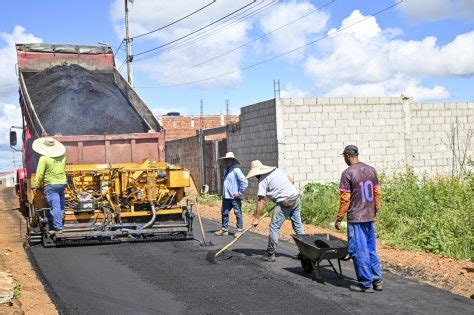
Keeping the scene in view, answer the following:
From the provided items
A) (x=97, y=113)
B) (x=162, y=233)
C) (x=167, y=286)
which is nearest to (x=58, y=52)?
(x=97, y=113)

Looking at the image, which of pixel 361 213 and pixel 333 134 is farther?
pixel 333 134

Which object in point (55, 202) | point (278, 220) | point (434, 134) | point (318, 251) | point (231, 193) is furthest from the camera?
point (434, 134)

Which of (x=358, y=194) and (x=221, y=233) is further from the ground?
(x=358, y=194)

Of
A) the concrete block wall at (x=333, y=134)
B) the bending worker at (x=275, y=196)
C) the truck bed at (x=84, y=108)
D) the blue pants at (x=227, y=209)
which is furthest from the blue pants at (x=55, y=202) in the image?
the concrete block wall at (x=333, y=134)

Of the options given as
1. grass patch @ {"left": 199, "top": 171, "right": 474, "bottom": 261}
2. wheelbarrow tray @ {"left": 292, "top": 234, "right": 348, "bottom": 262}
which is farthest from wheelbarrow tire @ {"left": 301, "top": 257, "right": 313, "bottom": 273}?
grass patch @ {"left": 199, "top": 171, "right": 474, "bottom": 261}

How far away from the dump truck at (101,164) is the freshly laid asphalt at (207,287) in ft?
3.36

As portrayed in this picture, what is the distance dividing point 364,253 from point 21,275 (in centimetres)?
475

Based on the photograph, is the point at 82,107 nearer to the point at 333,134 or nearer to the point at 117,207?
the point at 117,207

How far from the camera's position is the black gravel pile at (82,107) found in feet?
41.5

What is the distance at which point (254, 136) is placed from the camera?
63.1 feet

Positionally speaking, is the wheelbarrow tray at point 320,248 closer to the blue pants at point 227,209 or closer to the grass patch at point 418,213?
the grass patch at point 418,213

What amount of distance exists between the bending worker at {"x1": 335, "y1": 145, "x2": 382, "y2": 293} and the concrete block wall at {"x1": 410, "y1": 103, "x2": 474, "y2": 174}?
12.4 meters

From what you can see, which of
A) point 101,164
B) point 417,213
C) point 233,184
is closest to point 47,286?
point 101,164

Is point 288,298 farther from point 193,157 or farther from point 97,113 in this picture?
point 193,157
